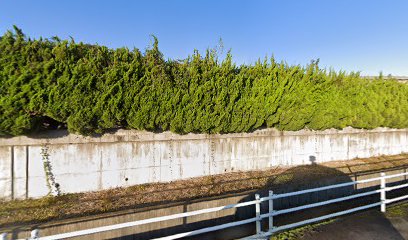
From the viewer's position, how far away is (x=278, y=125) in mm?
8438

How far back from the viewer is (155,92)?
20.7 ft

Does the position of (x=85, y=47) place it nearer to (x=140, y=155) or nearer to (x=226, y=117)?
(x=140, y=155)

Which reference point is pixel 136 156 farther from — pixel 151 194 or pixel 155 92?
pixel 155 92

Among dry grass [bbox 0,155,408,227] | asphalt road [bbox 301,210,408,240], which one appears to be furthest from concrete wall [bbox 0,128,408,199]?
asphalt road [bbox 301,210,408,240]

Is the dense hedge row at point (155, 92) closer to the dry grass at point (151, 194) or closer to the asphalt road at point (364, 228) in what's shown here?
the dry grass at point (151, 194)

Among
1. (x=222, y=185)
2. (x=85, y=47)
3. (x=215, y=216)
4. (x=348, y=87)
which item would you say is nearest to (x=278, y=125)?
(x=222, y=185)

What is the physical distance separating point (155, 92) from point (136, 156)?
2084 mm

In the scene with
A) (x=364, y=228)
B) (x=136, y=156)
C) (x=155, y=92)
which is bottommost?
(x=364, y=228)

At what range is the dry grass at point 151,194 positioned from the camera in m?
4.45

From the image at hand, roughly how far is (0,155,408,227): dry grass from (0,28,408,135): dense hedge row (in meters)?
1.74

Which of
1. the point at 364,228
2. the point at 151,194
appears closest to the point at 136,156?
the point at 151,194

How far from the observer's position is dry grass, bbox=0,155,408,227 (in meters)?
4.45

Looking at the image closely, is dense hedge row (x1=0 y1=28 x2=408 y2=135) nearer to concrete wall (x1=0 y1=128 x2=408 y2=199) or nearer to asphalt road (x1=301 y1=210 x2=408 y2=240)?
concrete wall (x1=0 y1=128 x2=408 y2=199)

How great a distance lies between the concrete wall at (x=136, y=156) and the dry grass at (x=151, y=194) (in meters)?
0.30
